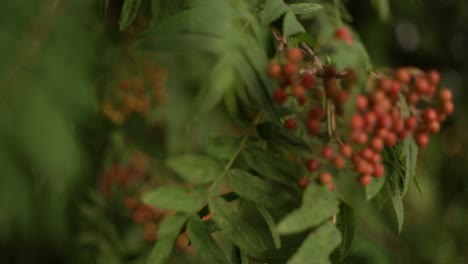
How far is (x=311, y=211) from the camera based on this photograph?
709 millimetres

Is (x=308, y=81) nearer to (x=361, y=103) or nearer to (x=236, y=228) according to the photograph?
(x=361, y=103)

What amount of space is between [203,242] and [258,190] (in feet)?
0.31

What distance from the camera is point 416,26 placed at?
7.77ft

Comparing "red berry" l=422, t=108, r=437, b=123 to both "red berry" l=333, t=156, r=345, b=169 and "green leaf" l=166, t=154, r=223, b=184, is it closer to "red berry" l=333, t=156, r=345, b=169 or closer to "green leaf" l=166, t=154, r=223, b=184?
"red berry" l=333, t=156, r=345, b=169

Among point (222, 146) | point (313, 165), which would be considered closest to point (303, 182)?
point (313, 165)

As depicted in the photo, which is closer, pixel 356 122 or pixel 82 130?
pixel 356 122

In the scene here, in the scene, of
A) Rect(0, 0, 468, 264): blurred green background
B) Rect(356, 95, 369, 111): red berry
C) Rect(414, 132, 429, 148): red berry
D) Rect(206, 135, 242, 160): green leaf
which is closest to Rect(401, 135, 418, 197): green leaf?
Rect(414, 132, 429, 148): red berry

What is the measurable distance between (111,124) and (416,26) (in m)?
1.18

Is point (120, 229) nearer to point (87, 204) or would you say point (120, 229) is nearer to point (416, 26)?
point (87, 204)

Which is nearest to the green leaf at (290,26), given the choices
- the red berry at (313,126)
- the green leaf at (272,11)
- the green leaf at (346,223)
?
the green leaf at (272,11)

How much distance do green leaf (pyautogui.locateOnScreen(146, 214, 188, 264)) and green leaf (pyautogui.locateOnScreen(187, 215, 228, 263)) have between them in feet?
0.04

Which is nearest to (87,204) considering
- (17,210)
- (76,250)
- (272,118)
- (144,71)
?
(76,250)

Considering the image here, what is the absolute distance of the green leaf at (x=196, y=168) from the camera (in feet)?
2.59

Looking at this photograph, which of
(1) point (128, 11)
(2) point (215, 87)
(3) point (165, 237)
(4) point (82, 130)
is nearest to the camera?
(2) point (215, 87)
